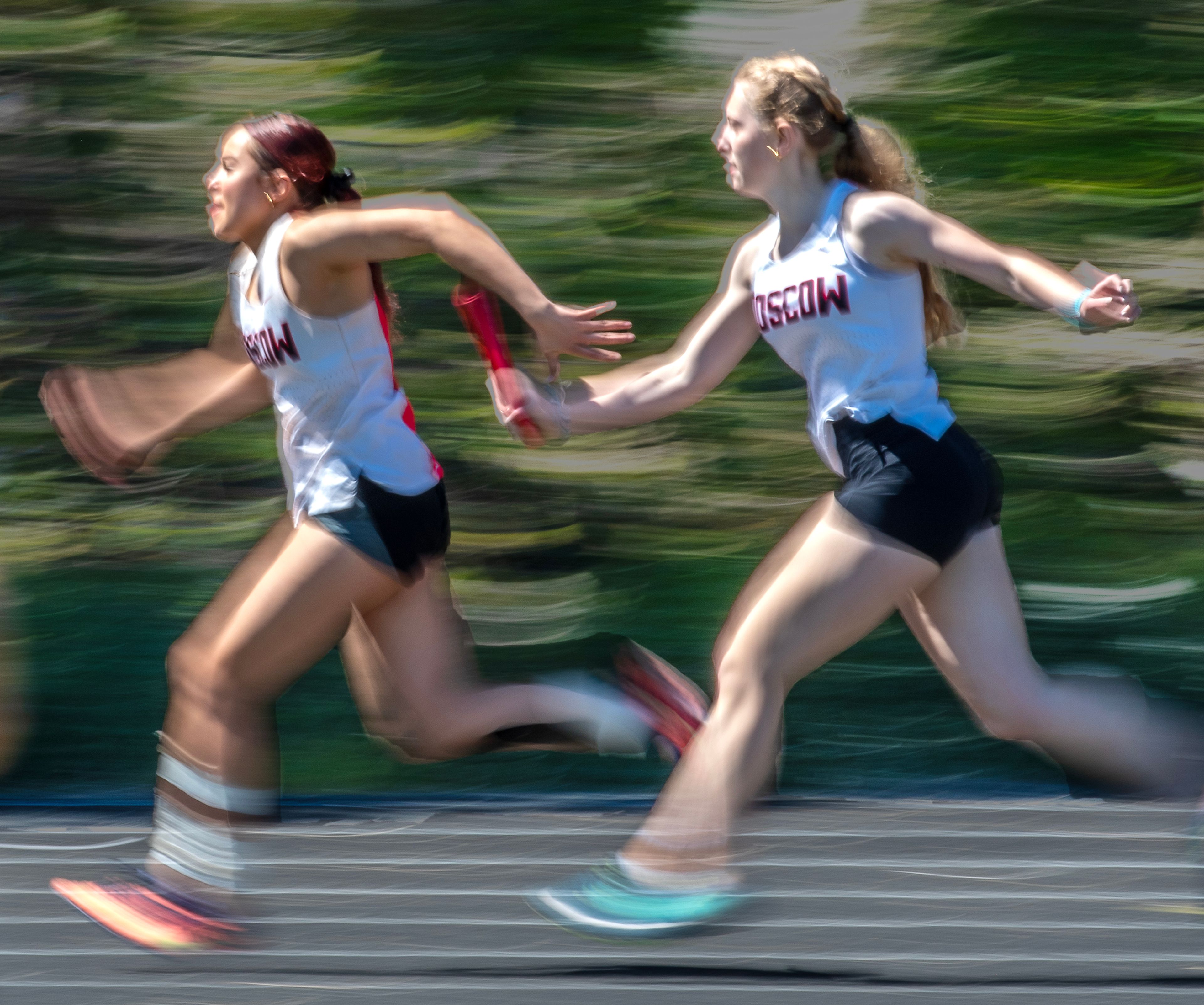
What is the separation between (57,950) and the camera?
3566 mm

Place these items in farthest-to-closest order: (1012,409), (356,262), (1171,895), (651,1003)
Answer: (1012,409) → (1171,895) → (356,262) → (651,1003)

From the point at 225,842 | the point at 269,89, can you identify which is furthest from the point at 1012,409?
the point at 225,842

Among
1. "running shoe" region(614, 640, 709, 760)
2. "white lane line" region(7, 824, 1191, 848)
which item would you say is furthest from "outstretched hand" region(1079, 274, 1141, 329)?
"white lane line" region(7, 824, 1191, 848)

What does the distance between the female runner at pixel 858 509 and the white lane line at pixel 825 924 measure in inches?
12.6

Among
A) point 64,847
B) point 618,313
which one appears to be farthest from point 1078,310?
point 64,847

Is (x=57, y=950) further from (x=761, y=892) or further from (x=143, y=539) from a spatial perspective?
(x=143, y=539)

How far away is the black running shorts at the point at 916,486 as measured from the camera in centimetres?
321

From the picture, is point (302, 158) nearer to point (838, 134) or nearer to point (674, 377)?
point (674, 377)

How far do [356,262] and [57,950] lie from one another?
155 cm

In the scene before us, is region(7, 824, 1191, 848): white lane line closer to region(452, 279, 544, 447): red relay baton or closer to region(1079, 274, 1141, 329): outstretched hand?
region(452, 279, 544, 447): red relay baton

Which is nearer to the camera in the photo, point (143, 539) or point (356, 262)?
point (356, 262)

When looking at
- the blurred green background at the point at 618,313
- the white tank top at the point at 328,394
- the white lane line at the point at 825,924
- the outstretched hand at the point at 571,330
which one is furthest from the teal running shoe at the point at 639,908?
the blurred green background at the point at 618,313

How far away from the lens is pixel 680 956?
134 inches

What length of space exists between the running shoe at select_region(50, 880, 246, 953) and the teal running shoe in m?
0.69
